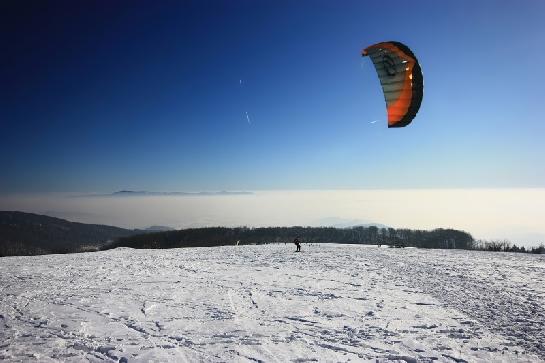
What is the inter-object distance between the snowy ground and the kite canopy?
5296mm

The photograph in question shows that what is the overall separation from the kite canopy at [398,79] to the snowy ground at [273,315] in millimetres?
5296

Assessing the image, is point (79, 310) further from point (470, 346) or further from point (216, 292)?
point (470, 346)

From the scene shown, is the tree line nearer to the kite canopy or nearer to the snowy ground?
the snowy ground

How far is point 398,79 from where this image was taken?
970 cm

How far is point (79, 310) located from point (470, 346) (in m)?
9.12

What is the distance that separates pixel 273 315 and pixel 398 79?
7.26 m

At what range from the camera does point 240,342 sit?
22.5 ft

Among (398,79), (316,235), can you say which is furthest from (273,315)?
(316,235)

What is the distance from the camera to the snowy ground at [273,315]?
641cm

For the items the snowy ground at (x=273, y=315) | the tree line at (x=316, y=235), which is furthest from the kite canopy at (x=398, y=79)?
the tree line at (x=316, y=235)

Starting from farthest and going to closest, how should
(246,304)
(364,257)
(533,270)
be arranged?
1. (364,257)
2. (533,270)
3. (246,304)

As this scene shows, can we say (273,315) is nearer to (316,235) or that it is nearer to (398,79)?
(398,79)

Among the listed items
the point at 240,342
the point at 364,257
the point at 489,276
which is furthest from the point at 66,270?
the point at 489,276

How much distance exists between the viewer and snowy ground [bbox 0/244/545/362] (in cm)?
641
